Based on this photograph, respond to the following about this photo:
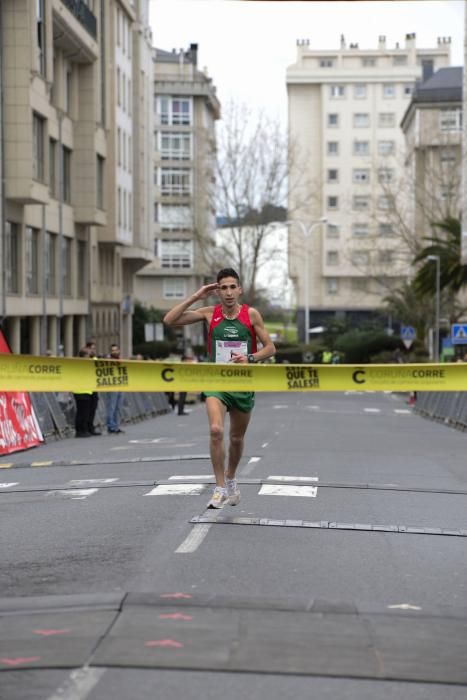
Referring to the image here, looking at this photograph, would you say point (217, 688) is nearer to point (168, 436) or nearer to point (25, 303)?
point (168, 436)

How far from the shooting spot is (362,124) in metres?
119

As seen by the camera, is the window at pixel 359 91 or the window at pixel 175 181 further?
the window at pixel 359 91

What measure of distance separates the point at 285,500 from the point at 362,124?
11009 centimetres

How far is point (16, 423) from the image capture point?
21.8 m

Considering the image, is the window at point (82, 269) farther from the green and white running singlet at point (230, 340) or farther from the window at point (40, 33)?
the green and white running singlet at point (230, 340)

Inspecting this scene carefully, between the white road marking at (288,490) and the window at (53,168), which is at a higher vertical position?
the window at (53,168)

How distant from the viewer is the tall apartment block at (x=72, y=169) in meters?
42.8

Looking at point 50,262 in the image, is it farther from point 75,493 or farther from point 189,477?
point 75,493

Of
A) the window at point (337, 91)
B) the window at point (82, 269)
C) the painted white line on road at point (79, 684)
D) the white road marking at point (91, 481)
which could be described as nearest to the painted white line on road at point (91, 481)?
the white road marking at point (91, 481)

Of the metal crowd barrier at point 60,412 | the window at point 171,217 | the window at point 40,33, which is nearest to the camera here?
the metal crowd barrier at point 60,412

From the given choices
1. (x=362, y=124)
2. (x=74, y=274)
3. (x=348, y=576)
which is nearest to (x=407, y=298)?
(x=74, y=274)

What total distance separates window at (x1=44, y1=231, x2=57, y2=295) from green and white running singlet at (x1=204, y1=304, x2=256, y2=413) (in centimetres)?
3905

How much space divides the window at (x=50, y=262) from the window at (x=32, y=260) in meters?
1.37

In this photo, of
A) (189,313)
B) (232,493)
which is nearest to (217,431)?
(232,493)
